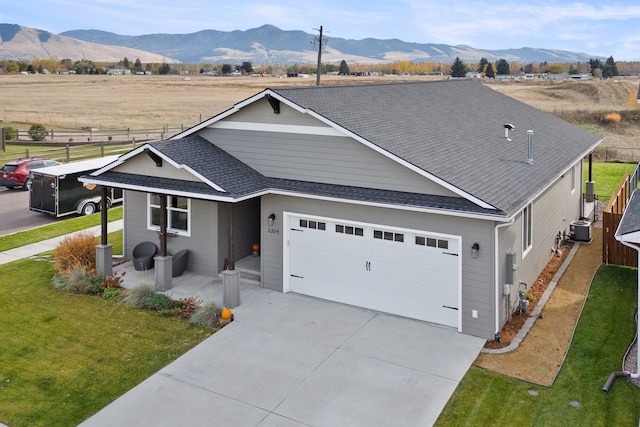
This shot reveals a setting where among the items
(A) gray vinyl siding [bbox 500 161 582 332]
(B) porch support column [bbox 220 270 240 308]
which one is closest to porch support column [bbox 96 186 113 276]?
(B) porch support column [bbox 220 270 240 308]

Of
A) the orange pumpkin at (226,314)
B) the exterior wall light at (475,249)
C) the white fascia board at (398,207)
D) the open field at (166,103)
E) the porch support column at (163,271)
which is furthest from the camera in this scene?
the open field at (166,103)

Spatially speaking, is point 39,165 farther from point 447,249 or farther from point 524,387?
point 524,387

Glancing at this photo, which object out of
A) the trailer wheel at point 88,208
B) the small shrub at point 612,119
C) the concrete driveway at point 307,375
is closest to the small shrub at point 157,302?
the concrete driveway at point 307,375

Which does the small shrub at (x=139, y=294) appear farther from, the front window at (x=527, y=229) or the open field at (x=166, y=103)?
the open field at (x=166, y=103)

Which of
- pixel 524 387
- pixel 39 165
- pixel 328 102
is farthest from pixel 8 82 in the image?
pixel 524 387

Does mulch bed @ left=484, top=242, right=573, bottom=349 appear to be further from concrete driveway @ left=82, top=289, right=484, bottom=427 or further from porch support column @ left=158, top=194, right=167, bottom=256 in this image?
porch support column @ left=158, top=194, right=167, bottom=256

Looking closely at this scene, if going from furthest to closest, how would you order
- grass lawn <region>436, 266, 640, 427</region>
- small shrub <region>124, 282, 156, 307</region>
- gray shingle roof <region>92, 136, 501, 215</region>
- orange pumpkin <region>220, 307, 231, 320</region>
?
small shrub <region>124, 282, 156, 307</region>
orange pumpkin <region>220, 307, 231, 320</region>
gray shingle roof <region>92, 136, 501, 215</region>
grass lawn <region>436, 266, 640, 427</region>
